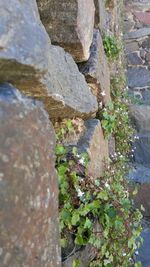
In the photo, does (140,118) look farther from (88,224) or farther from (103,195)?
(88,224)

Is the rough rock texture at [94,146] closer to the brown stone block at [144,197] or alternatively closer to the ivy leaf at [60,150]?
the ivy leaf at [60,150]

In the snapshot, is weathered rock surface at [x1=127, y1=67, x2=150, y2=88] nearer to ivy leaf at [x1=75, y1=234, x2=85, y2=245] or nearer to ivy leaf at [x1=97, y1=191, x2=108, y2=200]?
ivy leaf at [x1=97, y1=191, x2=108, y2=200]

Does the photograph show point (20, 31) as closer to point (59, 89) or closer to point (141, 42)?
point (59, 89)

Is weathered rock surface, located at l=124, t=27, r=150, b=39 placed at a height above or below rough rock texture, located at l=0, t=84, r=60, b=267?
below

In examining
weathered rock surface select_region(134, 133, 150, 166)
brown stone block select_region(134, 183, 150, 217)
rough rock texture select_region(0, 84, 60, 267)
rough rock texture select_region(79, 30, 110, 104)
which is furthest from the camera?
weathered rock surface select_region(134, 133, 150, 166)

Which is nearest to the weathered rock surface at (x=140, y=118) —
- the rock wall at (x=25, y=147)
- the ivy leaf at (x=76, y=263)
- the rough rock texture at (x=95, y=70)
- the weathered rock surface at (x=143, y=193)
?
the weathered rock surface at (x=143, y=193)

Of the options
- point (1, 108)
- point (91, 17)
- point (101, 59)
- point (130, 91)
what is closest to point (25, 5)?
point (1, 108)

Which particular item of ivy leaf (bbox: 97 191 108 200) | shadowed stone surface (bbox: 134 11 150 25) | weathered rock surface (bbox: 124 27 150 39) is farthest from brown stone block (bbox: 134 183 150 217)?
shadowed stone surface (bbox: 134 11 150 25)
